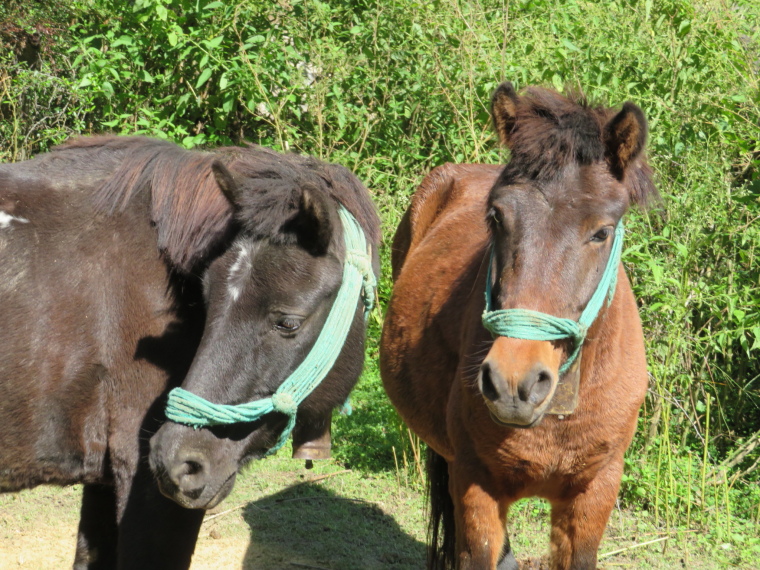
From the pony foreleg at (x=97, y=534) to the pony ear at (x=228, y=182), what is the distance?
4.51 ft

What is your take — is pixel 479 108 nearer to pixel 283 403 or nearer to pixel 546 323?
pixel 546 323

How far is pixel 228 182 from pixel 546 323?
1.06 meters

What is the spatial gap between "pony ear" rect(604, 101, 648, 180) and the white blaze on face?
4.14 feet

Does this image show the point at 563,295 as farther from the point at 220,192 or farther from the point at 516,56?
the point at 516,56

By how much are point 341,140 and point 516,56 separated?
147 centimetres

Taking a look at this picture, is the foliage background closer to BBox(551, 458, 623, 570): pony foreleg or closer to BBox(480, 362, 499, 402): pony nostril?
BBox(551, 458, 623, 570): pony foreleg

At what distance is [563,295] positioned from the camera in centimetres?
237

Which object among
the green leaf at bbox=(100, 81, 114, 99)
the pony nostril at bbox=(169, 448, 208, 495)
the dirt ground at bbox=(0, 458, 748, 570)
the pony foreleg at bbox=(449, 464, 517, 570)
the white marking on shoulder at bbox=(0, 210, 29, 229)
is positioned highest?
the green leaf at bbox=(100, 81, 114, 99)

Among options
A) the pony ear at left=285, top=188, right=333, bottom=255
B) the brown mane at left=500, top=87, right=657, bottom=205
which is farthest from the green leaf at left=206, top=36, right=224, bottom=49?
the pony ear at left=285, top=188, right=333, bottom=255

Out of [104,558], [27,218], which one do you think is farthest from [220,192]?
[104,558]

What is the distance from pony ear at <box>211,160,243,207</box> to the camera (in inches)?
87.2

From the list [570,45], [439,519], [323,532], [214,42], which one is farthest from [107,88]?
[439,519]

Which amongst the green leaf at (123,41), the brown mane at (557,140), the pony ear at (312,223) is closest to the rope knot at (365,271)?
the pony ear at (312,223)

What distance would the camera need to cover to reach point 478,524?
2.84m
